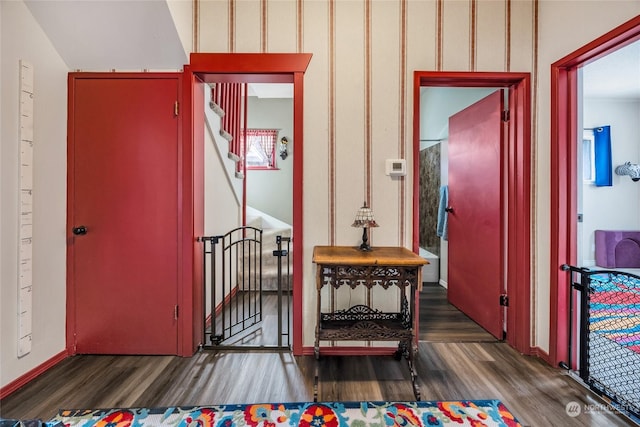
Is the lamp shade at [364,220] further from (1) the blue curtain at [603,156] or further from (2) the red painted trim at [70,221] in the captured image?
(1) the blue curtain at [603,156]

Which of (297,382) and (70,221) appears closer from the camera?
(297,382)

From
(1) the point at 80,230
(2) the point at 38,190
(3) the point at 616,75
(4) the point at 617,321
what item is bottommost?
(4) the point at 617,321

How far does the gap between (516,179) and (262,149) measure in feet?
13.1

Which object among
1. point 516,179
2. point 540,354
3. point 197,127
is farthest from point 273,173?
point 540,354

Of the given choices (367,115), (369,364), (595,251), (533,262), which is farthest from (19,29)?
(595,251)

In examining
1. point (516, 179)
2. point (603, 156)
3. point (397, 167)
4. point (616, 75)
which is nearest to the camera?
point (397, 167)

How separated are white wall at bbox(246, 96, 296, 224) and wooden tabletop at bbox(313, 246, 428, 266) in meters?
3.28

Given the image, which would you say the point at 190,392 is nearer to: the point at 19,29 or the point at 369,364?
the point at 369,364

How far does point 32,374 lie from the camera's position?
6.03 ft

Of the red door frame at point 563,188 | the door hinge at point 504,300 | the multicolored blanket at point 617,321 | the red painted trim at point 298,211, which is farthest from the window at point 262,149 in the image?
the multicolored blanket at point 617,321

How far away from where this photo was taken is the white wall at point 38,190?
66.6 inches

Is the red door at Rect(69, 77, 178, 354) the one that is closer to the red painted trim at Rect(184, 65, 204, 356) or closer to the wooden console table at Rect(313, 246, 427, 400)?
the red painted trim at Rect(184, 65, 204, 356)

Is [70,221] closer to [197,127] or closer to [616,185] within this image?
[197,127]

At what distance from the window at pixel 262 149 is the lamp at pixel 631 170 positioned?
17.3 ft
